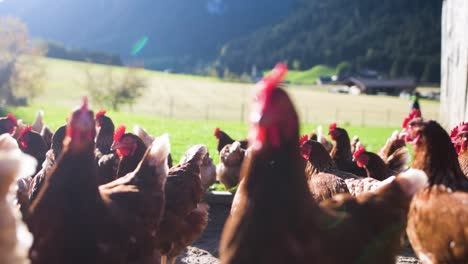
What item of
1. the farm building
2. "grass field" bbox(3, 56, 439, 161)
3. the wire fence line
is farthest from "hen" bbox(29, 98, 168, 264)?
the farm building

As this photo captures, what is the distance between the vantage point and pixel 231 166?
7.46 metres

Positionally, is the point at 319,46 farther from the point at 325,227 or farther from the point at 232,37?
the point at 325,227

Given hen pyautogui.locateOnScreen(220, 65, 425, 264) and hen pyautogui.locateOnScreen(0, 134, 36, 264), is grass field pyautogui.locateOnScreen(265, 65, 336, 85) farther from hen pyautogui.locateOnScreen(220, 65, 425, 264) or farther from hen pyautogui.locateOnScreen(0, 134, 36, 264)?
hen pyautogui.locateOnScreen(0, 134, 36, 264)

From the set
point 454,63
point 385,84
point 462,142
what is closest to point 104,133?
point 462,142

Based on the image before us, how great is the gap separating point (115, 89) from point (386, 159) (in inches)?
1266

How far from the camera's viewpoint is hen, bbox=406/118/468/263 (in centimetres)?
330

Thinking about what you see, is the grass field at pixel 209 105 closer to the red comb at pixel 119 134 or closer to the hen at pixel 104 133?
the hen at pixel 104 133

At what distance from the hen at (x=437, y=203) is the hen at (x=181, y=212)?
2042mm

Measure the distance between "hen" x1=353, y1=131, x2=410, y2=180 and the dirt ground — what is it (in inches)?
37.1

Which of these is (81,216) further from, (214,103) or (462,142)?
(214,103)

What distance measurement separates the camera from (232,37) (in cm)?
11656

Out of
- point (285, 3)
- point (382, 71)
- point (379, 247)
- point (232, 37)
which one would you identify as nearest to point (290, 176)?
point (379, 247)

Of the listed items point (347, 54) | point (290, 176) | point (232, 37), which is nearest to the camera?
point (290, 176)

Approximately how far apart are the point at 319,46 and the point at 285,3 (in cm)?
5317
